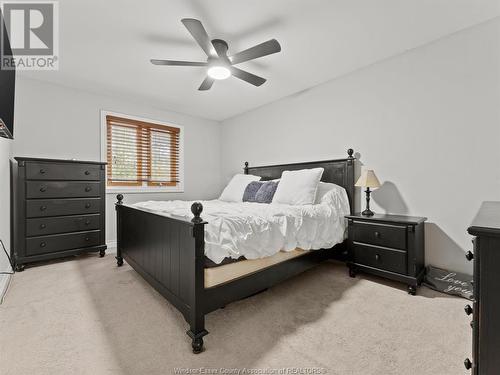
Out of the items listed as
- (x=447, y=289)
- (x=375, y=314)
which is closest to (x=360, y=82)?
(x=447, y=289)

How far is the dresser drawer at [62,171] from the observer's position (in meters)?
2.75

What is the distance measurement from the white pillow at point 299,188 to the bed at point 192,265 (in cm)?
62

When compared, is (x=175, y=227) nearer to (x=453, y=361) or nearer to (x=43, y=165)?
(x=453, y=361)

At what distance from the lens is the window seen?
12.4 feet

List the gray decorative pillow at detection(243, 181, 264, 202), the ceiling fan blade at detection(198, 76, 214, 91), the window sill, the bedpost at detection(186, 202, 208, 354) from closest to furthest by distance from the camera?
the bedpost at detection(186, 202, 208, 354) → the ceiling fan blade at detection(198, 76, 214, 91) → the gray decorative pillow at detection(243, 181, 264, 202) → the window sill

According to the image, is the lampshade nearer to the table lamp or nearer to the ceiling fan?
the table lamp

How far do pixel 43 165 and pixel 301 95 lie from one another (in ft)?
11.5

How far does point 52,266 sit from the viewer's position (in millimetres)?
2809

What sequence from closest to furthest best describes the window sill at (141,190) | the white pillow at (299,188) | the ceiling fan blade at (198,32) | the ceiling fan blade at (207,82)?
the ceiling fan blade at (198,32), the ceiling fan blade at (207,82), the white pillow at (299,188), the window sill at (141,190)

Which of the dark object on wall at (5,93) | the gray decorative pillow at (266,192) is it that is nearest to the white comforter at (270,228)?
the gray decorative pillow at (266,192)

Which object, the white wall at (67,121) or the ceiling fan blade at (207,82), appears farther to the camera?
the white wall at (67,121)

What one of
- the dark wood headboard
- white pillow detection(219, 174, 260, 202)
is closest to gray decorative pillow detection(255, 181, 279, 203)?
white pillow detection(219, 174, 260, 202)

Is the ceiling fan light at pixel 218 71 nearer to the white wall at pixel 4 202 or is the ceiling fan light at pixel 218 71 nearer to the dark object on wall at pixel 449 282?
the white wall at pixel 4 202

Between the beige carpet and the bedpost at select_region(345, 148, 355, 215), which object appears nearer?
the beige carpet
